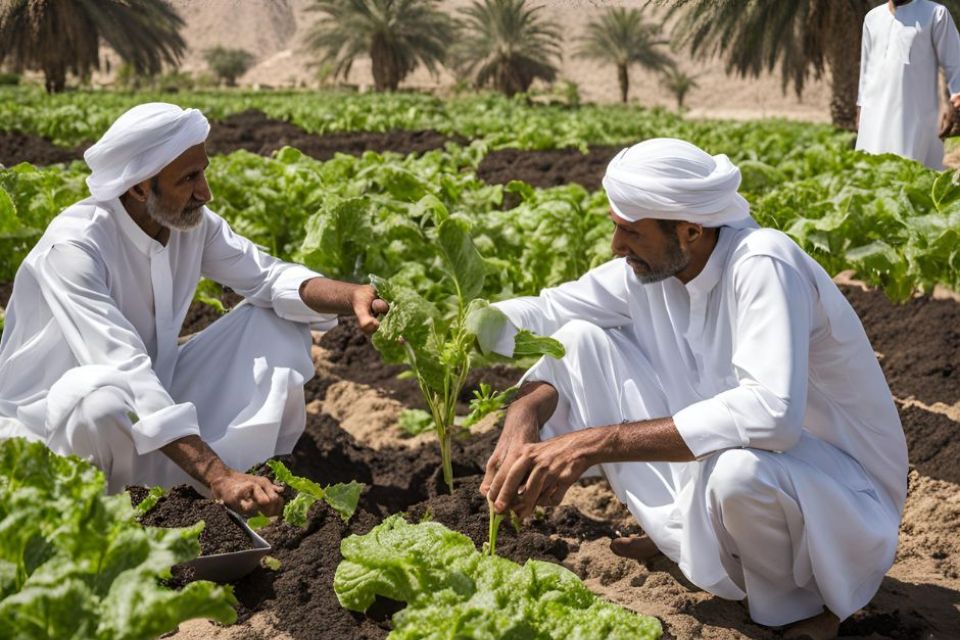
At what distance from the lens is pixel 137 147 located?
3.54 m

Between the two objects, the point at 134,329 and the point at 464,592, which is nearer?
the point at 464,592

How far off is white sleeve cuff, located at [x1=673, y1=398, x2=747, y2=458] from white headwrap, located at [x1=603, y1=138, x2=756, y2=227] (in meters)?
0.53

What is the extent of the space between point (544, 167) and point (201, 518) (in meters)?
9.41

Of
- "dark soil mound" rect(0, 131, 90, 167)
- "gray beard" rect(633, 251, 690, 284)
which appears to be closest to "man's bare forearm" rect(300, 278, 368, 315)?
"gray beard" rect(633, 251, 690, 284)

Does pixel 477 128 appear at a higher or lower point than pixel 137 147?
lower

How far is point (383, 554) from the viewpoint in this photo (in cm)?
263

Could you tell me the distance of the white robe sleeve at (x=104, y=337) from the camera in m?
3.19

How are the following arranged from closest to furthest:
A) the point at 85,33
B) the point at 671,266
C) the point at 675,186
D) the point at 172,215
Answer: the point at 675,186, the point at 671,266, the point at 172,215, the point at 85,33

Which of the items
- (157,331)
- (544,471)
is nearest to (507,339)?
(544,471)

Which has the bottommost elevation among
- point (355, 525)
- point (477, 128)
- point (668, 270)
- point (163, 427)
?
point (477, 128)

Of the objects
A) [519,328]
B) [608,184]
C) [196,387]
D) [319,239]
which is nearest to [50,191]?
[319,239]

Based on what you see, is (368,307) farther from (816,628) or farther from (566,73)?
(566,73)

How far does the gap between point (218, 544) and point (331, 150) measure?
12.1 meters

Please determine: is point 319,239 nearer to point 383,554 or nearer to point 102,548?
point 383,554
